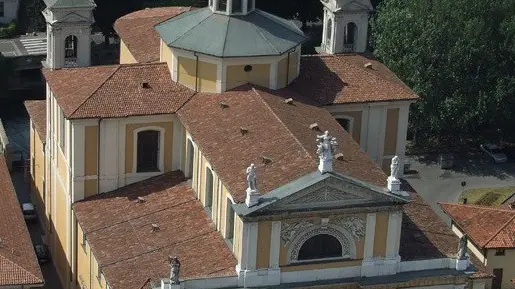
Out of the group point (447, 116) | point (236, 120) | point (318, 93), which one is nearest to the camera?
point (236, 120)

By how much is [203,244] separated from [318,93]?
1139cm

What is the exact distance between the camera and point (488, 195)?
256 feet

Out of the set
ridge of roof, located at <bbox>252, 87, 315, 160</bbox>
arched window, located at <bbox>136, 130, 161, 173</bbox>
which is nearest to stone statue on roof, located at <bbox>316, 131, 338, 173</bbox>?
ridge of roof, located at <bbox>252, 87, 315, 160</bbox>

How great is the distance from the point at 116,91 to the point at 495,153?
3104cm

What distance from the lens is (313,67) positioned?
66.4 meters

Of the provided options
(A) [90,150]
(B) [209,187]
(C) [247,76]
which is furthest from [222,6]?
(B) [209,187]

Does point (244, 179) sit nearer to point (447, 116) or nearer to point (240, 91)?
point (240, 91)

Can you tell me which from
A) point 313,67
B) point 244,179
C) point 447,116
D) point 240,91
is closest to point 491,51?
point 447,116

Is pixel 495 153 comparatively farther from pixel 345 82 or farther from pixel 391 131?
pixel 345 82

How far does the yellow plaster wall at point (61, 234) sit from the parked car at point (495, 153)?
29.7 meters

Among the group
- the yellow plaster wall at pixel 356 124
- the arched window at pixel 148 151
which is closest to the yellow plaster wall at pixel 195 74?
the arched window at pixel 148 151

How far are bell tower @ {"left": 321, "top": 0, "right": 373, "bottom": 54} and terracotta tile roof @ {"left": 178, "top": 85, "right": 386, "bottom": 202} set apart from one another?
667 cm

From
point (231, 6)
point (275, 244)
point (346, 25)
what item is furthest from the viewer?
point (346, 25)

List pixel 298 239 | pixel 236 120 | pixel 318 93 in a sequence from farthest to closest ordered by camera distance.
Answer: pixel 318 93 < pixel 236 120 < pixel 298 239
